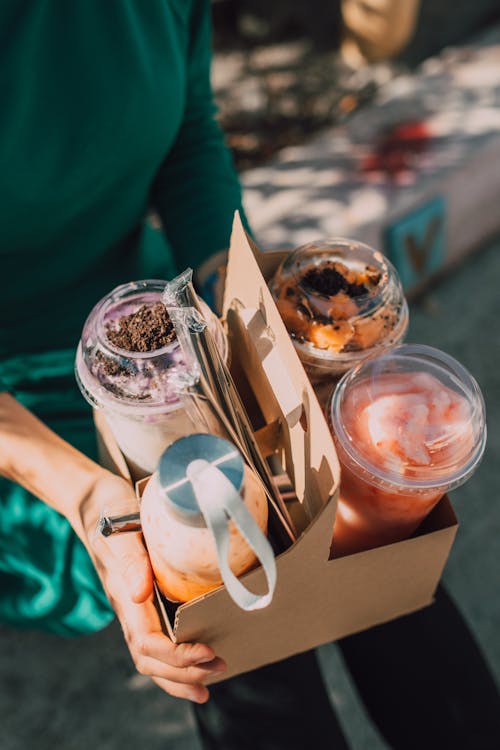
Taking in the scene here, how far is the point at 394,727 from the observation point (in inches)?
61.2

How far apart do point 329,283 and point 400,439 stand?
316 millimetres

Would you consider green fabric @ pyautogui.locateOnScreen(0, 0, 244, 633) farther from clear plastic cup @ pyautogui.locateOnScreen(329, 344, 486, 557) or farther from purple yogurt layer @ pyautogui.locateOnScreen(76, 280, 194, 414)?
clear plastic cup @ pyautogui.locateOnScreen(329, 344, 486, 557)

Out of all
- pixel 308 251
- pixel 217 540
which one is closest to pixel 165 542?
pixel 217 540

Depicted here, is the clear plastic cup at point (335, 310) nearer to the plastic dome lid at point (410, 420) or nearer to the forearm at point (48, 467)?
the plastic dome lid at point (410, 420)

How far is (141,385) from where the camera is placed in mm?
996

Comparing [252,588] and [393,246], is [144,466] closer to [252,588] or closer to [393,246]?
[252,588]

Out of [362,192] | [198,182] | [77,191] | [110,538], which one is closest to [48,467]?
[110,538]

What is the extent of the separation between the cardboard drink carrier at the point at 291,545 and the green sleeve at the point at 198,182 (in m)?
0.46

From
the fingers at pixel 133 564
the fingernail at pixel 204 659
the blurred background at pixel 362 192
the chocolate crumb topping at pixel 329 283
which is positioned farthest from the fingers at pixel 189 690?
the blurred background at pixel 362 192

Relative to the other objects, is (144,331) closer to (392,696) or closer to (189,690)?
(189,690)

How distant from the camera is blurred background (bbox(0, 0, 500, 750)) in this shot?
194 centimetres

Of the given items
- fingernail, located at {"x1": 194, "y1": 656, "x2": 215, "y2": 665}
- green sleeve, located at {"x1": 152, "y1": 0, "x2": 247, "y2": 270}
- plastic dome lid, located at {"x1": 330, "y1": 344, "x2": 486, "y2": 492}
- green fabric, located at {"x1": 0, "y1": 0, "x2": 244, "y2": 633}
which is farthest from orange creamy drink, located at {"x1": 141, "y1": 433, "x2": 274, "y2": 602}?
green sleeve, located at {"x1": 152, "y1": 0, "x2": 247, "y2": 270}

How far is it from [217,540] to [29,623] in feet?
2.96

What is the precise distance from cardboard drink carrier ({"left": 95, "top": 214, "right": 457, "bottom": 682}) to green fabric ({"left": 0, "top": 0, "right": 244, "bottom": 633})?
34 cm
